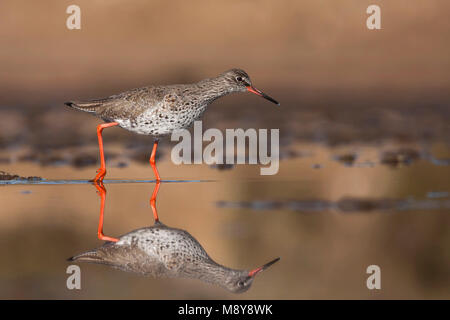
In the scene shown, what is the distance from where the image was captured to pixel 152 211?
23.5 ft

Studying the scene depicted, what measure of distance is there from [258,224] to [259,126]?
760cm

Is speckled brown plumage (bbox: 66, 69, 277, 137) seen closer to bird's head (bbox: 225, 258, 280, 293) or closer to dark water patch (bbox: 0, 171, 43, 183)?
dark water patch (bbox: 0, 171, 43, 183)

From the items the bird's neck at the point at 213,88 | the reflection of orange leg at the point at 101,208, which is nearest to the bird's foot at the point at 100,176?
the reflection of orange leg at the point at 101,208

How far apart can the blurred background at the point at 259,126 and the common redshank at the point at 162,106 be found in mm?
737

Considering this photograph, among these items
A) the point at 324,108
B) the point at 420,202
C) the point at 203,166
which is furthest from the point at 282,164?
the point at 324,108

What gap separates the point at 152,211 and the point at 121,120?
2.58 metres

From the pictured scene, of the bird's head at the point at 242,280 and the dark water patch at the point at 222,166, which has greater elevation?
the dark water patch at the point at 222,166

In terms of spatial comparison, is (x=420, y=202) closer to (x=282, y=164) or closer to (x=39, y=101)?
(x=282, y=164)

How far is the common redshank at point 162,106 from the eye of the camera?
9109mm

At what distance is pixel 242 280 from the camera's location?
16.7 ft

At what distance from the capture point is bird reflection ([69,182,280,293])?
16.9 feet

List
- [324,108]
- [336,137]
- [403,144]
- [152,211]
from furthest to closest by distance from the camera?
1. [324,108]
2. [336,137]
3. [403,144]
4. [152,211]

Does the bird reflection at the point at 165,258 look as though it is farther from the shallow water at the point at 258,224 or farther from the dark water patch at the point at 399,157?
the dark water patch at the point at 399,157

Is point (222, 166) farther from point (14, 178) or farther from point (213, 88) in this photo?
point (14, 178)
